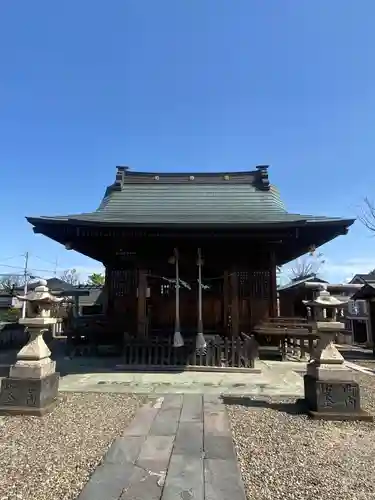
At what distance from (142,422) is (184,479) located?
159 centimetres

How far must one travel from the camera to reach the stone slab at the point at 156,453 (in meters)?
2.94

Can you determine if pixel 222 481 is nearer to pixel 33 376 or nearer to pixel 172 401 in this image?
pixel 172 401

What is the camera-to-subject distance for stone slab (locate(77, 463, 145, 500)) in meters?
2.46

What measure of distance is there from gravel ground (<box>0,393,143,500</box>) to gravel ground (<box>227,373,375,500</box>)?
4.57 ft

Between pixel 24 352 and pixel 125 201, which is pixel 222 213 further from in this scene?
pixel 24 352

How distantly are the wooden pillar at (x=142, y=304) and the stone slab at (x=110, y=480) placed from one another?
5.38m

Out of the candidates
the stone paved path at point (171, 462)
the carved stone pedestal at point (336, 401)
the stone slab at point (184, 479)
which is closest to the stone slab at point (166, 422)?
the stone paved path at point (171, 462)

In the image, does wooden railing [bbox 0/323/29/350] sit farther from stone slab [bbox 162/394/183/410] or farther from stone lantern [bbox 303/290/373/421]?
stone lantern [bbox 303/290/373/421]

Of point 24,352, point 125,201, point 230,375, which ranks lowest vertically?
point 230,375

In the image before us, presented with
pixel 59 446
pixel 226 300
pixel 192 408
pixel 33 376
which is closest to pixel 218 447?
pixel 192 408

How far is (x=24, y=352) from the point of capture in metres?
4.72

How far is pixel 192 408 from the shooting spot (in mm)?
4758

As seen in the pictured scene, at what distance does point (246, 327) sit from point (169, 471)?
687cm

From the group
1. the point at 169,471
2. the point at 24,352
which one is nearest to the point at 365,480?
the point at 169,471
